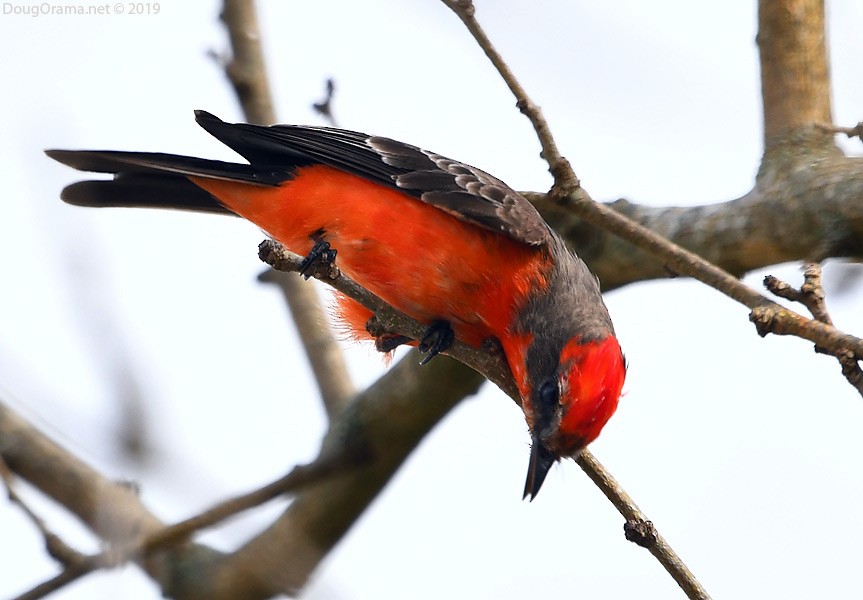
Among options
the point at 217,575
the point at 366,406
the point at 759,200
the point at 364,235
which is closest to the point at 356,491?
the point at 366,406

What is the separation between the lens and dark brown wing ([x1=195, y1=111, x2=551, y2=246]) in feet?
21.6

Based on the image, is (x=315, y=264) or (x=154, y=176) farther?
(x=154, y=176)

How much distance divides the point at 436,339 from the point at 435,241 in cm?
63

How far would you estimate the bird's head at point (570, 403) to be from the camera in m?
5.60

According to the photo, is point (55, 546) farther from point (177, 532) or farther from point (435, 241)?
point (435, 241)

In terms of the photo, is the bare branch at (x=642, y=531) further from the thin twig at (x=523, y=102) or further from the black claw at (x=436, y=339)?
the black claw at (x=436, y=339)

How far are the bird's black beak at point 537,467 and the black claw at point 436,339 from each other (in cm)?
81

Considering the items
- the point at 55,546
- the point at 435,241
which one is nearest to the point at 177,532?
the point at 55,546

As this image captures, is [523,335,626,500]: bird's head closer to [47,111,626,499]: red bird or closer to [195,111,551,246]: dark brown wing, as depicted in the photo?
[47,111,626,499]: red bird

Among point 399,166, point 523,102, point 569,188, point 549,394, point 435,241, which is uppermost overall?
point 399,166

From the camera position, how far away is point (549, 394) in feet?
19.2

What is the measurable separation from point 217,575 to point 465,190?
2.96 meters

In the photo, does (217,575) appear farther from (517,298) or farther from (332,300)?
(517,298)

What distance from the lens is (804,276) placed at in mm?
4629
